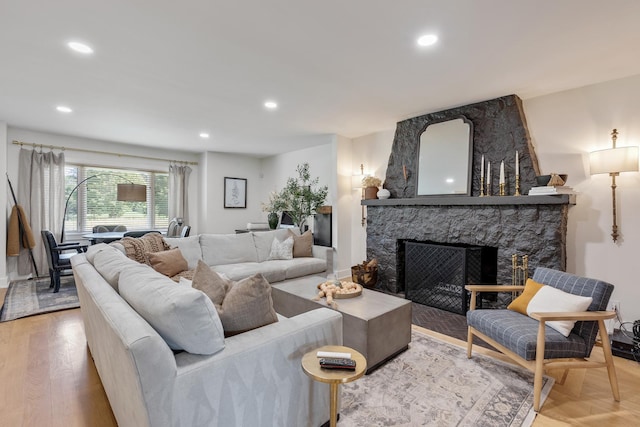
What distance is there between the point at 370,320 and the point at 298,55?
2221mm

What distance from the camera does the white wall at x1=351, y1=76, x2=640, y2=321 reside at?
2.90m

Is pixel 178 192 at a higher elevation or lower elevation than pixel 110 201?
higher

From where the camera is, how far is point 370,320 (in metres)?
2.21

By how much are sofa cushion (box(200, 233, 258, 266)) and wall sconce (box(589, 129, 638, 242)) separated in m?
4.10

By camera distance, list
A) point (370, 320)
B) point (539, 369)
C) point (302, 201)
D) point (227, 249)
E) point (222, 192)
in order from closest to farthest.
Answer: point (539, 369)
point (370, 320)
point (227, 249)
point (302, 201)
point (222, 192)

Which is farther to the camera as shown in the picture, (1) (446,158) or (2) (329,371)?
(1) (446,158)

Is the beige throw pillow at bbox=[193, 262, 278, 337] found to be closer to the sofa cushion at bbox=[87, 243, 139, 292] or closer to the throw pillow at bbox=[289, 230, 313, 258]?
the sofa cushion at bbox=[87, 243, 139, 292]

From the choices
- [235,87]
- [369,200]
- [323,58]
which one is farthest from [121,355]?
[369,200]

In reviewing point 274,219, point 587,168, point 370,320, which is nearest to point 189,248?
point 274,219

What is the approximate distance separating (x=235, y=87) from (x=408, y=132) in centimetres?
247

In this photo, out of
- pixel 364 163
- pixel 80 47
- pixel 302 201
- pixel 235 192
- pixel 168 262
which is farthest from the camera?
pixel 235 192

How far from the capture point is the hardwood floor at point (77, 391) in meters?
1.79

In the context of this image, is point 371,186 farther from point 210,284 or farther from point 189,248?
point 210,284

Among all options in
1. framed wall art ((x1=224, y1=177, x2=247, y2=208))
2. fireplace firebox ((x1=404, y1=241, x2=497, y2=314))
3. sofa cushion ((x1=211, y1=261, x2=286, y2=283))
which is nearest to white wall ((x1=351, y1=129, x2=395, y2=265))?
fireplace firebox ((x1=404, y1=241, x2=497, y2=314))
